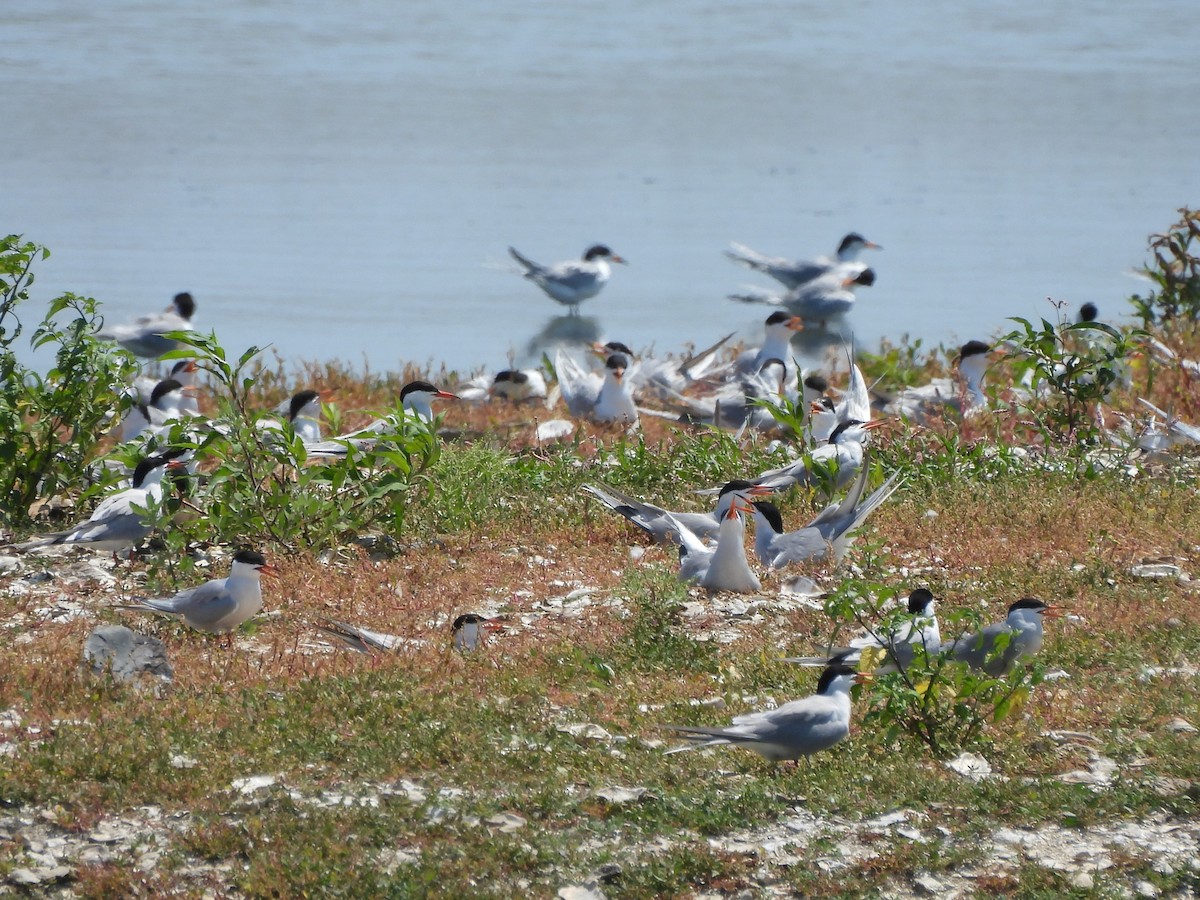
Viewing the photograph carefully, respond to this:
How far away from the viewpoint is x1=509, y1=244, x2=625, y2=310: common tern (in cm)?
1741

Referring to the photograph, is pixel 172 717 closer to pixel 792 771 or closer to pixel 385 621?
pixel 385 621

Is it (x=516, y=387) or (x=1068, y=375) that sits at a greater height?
(x=1068, y=375)

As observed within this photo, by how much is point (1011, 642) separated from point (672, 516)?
241 centimetres

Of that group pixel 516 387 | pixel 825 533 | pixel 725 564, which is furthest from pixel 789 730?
pixel 516 387

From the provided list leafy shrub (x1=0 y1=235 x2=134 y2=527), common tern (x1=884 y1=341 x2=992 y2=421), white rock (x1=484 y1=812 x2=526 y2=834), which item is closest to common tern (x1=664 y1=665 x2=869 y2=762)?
white rock (x1=484 y1=812 x2=526 y2=834)

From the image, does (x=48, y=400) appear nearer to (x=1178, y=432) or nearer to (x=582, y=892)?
(x=582, y=892)

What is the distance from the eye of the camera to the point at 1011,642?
20.8 ft

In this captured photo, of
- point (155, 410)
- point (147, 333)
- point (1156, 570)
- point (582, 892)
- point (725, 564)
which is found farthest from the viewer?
point (147, 333)

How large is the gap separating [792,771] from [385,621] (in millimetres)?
2279

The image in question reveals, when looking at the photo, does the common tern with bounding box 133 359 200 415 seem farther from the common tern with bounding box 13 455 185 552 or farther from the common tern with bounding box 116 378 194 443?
the common tern with bounding box 13 455 185 552

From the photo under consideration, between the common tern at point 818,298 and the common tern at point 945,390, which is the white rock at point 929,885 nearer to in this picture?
the common tern at point 945,390

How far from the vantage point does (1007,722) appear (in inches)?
231

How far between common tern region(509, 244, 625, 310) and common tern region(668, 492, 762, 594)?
9.82 meters

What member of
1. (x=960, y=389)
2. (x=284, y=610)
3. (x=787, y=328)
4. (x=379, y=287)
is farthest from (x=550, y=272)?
(x=284, y=610)
